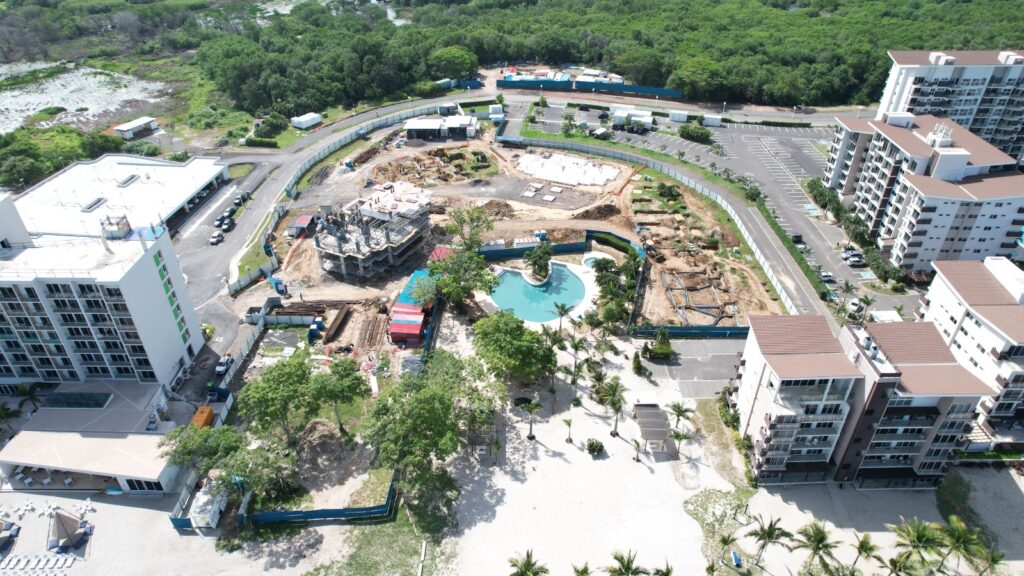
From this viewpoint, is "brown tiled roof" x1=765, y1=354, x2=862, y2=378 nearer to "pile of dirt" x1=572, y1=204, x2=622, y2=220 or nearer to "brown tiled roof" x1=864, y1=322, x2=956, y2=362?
"brown tiled roof" x1=864, y1=322, x2=956, y2=362

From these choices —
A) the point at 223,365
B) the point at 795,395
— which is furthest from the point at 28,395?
the point at 795,395

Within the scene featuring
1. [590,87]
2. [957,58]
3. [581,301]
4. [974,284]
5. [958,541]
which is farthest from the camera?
[590,87]

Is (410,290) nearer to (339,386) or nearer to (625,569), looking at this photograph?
(339,386)

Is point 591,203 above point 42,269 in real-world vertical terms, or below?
below

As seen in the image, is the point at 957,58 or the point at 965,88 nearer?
the point at 957,58

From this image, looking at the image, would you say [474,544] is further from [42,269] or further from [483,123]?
[483,123]

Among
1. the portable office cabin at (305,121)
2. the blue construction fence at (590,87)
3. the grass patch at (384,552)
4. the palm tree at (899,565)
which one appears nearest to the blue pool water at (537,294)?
the grass patch at (384,552)

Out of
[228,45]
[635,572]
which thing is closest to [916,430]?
[635,572]
